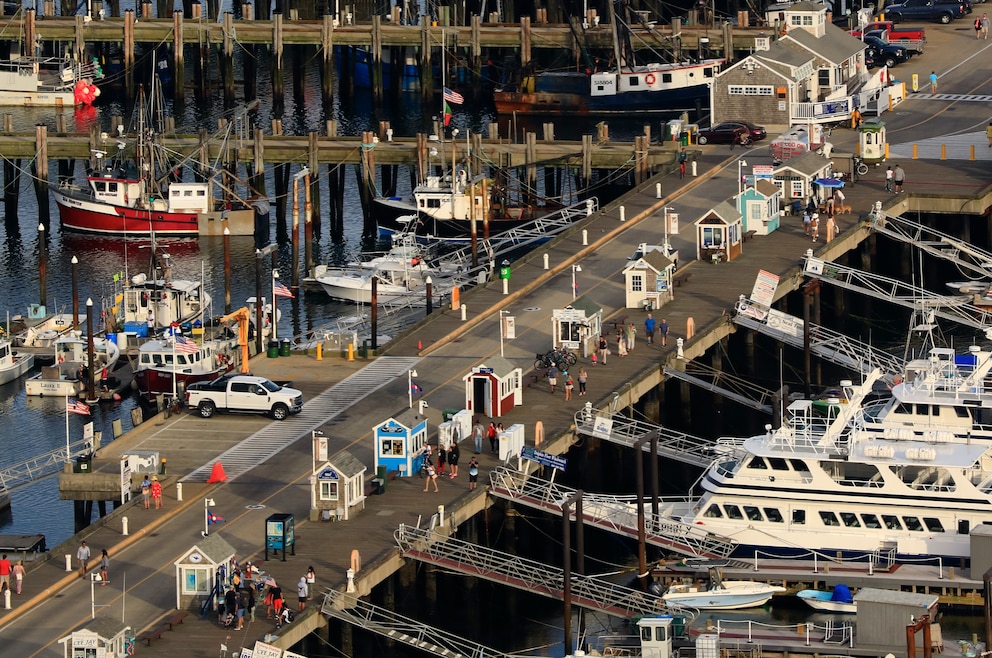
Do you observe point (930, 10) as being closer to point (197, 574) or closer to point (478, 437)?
point (478, 437)

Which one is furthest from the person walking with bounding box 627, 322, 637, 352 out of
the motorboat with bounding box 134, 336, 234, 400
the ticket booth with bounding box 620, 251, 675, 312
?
the motorboat with bounding box 134, 336, 234, 400

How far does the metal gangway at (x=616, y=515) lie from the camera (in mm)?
101500

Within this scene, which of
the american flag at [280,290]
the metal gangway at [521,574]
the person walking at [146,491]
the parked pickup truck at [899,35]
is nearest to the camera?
the metal gangway at [521,574]

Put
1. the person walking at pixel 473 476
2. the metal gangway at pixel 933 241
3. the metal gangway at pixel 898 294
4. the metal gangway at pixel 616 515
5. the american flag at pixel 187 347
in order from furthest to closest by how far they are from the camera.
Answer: the metal gangway at pixel 933 241 → the metal gangway at pixel 898 294 → the american flag at pixel 187 347 → the person walking at pixel 473 476 → the metal gangway at pixel 616 515

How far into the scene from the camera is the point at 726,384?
122500 millimetres

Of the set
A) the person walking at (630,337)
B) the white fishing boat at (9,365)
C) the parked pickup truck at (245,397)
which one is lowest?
the white fishing boat at (9,365)

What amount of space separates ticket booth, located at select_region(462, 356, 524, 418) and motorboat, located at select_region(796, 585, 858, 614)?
17876 millimetres

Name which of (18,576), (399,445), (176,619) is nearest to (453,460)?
(399,445)

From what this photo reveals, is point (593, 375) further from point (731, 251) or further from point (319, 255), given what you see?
point (319, 255)

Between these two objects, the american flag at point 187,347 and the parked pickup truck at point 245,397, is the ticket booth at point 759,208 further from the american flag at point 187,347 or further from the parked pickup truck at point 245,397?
the parked pickup truck at point 245,397

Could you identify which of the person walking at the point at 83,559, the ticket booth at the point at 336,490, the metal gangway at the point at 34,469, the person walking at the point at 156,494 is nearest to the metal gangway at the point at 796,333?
the ticket booth at the point at 336,490

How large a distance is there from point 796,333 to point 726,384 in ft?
15.0

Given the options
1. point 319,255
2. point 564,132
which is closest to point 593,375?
point 319,255

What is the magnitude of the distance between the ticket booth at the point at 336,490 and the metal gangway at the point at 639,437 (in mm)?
11323
